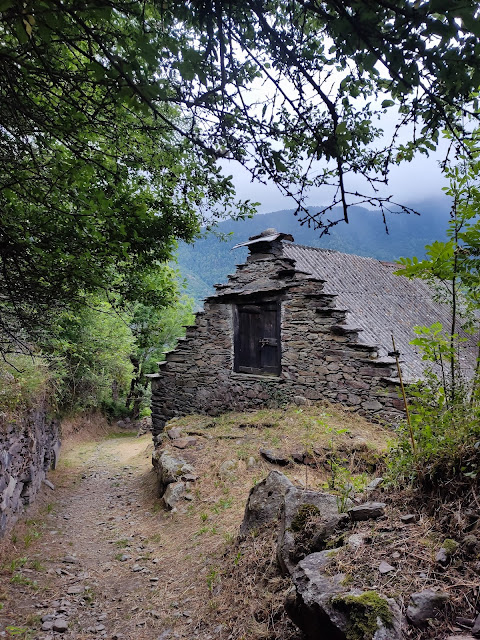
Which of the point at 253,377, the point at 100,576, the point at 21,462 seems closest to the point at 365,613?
the point at 100,576

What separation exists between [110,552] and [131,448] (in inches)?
401

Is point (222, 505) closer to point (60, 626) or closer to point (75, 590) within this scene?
point (75, 590)

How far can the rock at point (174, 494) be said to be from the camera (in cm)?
658

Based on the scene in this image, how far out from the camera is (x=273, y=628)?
2.96 metres

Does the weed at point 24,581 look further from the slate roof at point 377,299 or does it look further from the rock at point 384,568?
the slate roof at point 377,299

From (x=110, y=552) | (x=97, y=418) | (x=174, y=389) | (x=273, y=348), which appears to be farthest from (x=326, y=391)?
(x=97, y=418)

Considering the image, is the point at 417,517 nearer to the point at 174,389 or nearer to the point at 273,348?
the point at 273,348

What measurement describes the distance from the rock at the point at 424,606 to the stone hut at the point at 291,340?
680cm

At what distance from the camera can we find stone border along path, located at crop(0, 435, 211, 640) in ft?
12.5

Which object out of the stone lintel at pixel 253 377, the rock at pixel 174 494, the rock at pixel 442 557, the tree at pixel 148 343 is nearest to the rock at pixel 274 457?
the rock at pixel 174 494

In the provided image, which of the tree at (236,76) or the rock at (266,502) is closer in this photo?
the tree at (236,76)

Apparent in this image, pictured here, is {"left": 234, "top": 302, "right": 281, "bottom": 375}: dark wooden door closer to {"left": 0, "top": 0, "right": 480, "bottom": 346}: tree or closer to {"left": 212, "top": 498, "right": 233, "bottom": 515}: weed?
{"left": 212, "top": 498, "right": 233, "bottom": 515}: weed

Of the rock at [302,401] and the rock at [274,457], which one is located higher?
the rock at [302,401]

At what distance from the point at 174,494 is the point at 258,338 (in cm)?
515
